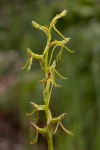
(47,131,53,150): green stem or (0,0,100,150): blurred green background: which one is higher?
(0,0,100,150): blurred green background

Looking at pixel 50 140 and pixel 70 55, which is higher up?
pixel 70 55

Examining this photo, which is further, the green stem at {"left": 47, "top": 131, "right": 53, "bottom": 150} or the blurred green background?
the blurred green background

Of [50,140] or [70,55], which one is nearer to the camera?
[50,140]

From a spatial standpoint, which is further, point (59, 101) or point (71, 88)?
point (59, 101)

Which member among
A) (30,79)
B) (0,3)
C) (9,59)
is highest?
(0,3)

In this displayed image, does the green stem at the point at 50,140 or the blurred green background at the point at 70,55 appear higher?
the blurred green background at the point at 70,55

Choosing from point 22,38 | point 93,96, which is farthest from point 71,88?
point 22,38

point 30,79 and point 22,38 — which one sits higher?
point 22,38

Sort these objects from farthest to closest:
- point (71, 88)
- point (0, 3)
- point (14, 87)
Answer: point (14, 87)
point (0, 3)
point (71, 88)

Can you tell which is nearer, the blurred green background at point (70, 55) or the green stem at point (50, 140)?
the green stem at point (50, 140)

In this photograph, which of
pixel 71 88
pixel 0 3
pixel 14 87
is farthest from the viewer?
pixel 14 87

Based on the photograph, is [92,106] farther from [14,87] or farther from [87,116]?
[14,87]
